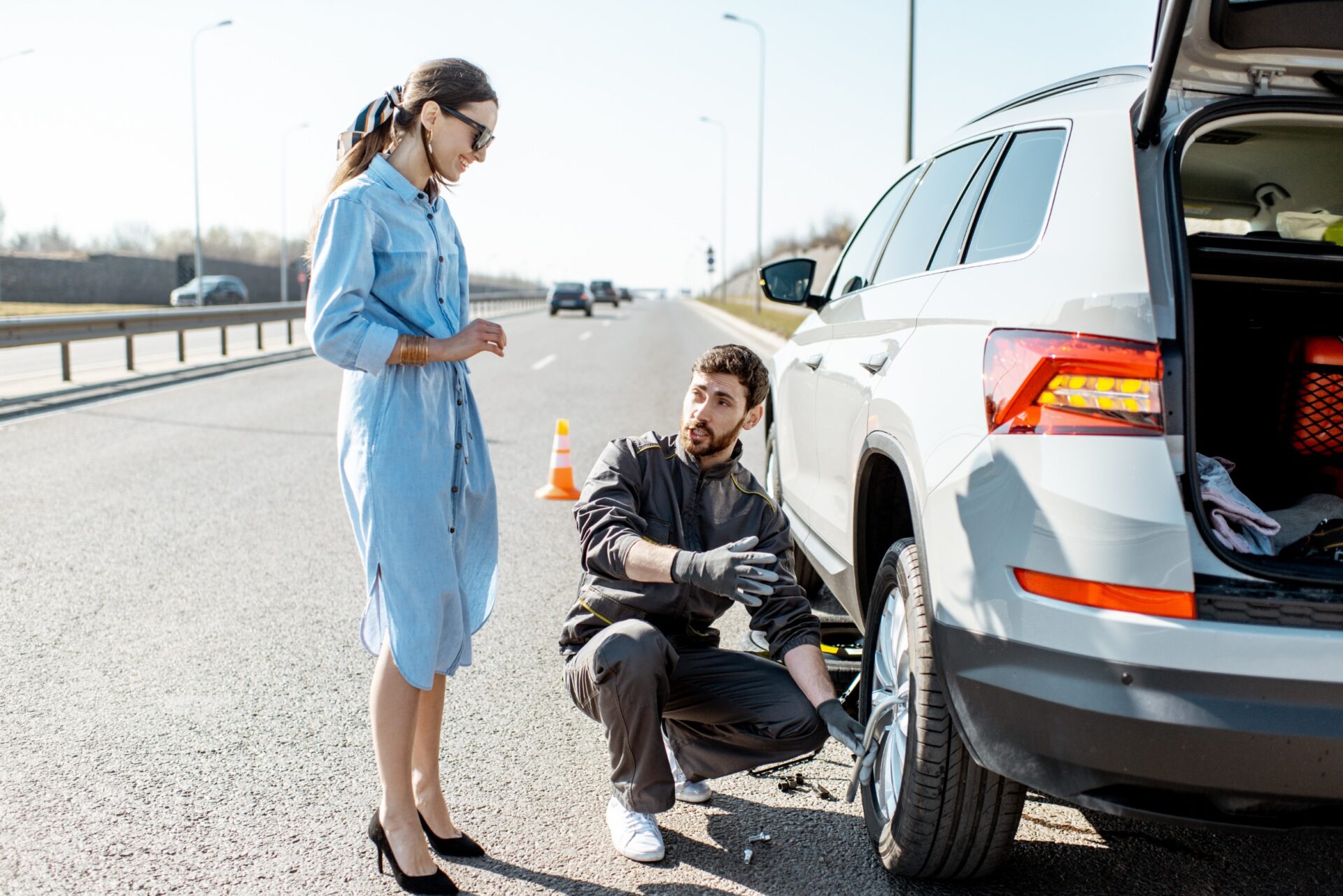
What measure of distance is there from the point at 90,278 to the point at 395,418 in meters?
50.3

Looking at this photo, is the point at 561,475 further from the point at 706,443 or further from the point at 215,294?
the point at 215,294

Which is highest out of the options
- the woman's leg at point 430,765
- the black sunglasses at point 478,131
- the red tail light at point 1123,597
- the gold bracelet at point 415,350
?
the black sunglasses at point 478,131

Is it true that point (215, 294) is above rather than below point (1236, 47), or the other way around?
below

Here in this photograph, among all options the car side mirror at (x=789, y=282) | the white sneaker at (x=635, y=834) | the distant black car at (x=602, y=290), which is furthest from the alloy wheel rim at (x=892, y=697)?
the distant black car at (x=602, y=290)

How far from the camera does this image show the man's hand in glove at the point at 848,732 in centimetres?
284

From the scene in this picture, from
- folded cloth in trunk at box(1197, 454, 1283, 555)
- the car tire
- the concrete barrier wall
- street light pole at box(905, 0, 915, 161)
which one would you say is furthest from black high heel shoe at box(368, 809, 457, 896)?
the concrete barrier wall

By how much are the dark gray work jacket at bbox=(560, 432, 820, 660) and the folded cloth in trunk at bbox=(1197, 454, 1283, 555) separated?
103 centimetres

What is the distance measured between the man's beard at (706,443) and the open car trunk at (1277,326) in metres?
1.22

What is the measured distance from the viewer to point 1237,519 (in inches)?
99.6

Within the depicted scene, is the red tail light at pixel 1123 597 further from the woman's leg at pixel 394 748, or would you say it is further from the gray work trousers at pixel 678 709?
the woman's leg at pixel 394 748

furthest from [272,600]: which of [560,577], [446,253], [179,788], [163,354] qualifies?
[163,354]

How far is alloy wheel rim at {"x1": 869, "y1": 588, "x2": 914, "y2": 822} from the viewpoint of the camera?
277 centimetres

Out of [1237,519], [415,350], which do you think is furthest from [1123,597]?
[415,350]

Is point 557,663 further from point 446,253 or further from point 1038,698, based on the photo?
point 1038,698
